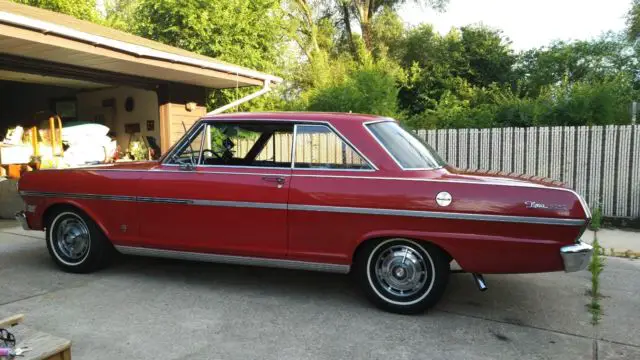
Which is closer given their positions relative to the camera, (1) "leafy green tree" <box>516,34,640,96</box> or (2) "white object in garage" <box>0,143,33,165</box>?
(2) "white object in garage" <box>0,143,33,165</box>

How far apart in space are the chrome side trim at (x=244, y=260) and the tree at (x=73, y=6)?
19499mm

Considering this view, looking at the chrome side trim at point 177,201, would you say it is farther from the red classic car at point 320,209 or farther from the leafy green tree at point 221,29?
the leafy green tree at point 221,29

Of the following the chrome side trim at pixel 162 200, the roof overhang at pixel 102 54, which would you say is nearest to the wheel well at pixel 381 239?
the chrome side trim at pixel 162 200

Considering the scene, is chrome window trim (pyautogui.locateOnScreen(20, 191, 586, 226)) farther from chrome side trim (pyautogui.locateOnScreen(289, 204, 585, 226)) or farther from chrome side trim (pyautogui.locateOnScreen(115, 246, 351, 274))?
chrome side trim (pyautogui.locateOnScreen(115, 246, 351, 274))

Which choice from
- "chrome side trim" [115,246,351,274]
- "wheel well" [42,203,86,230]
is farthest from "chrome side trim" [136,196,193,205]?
"wheel well" [42,203,86,230]

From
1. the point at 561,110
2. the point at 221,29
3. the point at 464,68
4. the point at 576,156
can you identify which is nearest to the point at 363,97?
Result: the point at 561,110

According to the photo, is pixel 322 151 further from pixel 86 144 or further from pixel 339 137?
pixel 86 144

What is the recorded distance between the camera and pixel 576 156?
8461mm

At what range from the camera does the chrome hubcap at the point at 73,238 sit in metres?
5.16

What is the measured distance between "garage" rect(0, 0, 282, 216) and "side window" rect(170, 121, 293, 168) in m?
3.38

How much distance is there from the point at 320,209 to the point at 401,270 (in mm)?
852

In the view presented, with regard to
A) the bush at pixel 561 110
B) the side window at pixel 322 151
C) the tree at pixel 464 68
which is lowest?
the side window at pixel 322 151

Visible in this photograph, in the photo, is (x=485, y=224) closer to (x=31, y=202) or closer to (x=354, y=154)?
(x=354, y=154)

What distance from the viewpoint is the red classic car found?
12.3 ft
